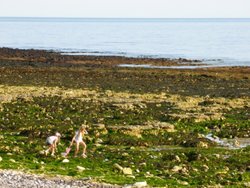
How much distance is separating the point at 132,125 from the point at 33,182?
15964mm

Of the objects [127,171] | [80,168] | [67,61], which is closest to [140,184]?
[127,171]

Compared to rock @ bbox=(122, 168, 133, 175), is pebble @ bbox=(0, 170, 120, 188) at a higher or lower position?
higher

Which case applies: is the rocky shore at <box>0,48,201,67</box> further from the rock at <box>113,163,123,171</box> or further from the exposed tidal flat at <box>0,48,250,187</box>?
the rock at <box>113,163,123,171</box>

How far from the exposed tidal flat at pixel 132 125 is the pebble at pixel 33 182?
224 mm

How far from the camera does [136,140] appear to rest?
32.0 metres

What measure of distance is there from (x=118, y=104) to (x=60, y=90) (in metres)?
9.59

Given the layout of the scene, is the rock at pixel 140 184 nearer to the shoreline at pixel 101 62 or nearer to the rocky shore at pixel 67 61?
the rocky shore at pixel 67 61

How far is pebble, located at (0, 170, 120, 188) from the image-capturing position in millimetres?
20344

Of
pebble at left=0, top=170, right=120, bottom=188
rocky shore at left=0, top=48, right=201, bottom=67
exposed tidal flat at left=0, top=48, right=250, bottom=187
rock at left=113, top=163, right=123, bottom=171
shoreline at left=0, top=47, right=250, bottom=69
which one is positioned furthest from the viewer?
shoreline at left=0, top=47, right=250, bottom=69

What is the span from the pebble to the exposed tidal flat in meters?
0.22

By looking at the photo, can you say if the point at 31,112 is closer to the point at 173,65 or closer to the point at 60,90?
the point at 60,90

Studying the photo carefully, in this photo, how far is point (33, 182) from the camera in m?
20.8

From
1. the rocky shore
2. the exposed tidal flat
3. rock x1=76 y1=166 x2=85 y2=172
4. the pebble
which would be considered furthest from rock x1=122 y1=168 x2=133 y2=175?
the rocky shore

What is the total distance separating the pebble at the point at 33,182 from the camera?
801 inches
